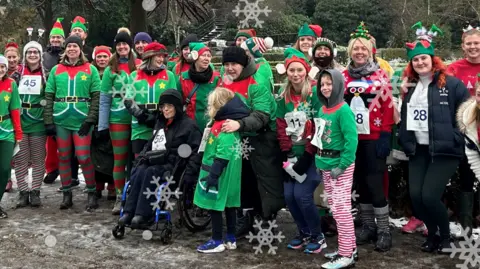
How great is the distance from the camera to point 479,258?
4.47 metres

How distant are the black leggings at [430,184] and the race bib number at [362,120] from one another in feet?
1.44

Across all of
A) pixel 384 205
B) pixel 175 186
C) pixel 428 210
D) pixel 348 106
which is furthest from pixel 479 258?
pixel 175 186

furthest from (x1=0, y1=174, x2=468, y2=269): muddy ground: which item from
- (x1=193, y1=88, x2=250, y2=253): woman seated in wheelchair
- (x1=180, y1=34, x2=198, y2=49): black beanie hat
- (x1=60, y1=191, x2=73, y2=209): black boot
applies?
(x1=180, y1=34, x2=198, y2=49): black beanie hat

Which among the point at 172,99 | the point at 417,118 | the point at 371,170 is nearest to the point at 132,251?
the point at 172,99

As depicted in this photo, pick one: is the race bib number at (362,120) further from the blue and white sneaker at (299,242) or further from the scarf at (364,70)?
the blue and white sneaker at (299,242)

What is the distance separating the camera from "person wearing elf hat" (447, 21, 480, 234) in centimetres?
468

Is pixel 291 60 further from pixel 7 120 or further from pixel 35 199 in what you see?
pixel 35 199

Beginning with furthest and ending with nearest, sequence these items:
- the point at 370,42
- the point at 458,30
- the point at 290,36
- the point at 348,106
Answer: the point at 458,30 → the point at 290,36 → the point at 370,42 → the point at 348,106

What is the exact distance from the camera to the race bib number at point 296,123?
15.5ft

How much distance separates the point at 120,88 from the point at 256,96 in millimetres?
1725

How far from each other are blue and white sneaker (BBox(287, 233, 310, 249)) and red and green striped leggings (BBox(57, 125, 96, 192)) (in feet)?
8.54

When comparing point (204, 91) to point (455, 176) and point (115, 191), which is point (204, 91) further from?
point (455, 176)

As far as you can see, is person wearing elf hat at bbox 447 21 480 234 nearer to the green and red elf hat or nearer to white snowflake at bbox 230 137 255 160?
the green and red elf hat

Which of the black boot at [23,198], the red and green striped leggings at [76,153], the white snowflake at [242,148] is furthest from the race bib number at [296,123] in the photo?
the black boot at [23,198]
